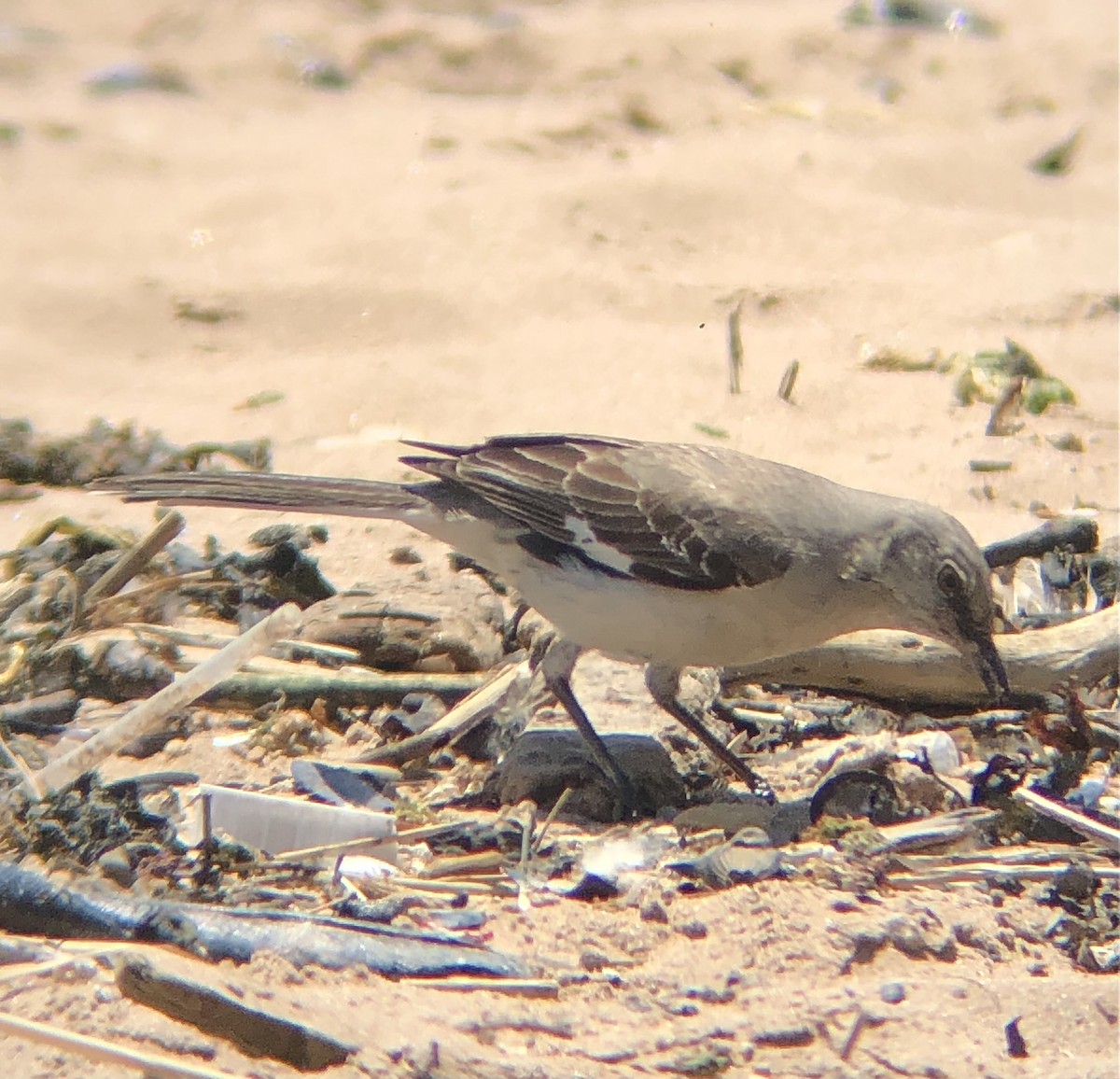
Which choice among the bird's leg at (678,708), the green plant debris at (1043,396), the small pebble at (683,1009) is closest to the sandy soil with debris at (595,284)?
the small pebble at (683,1009)

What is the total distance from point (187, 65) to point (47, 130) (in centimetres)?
174

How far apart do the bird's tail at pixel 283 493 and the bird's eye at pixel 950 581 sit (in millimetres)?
1690

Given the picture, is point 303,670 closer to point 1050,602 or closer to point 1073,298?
point 1050,602

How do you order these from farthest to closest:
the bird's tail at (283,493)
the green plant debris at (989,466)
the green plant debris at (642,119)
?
the green plant debris at (642,119), the green plant debris at (989,466), the bird's tail at (283,493)

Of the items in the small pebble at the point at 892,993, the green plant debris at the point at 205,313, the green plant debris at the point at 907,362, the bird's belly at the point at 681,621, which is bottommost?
the green plant debris at the point at 205,313

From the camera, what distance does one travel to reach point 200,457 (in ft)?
23.5

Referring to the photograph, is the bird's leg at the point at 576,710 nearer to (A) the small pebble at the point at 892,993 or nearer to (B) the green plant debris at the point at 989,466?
(A) the small pebble at the point at 892,993

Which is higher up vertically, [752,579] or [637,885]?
[752,579]

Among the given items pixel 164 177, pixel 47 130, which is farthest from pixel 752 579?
pixel 47 130

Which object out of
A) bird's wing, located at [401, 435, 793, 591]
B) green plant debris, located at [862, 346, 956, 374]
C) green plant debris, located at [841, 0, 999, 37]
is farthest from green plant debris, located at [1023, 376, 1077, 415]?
green plant debris, located at [841, 0, 999, 37]

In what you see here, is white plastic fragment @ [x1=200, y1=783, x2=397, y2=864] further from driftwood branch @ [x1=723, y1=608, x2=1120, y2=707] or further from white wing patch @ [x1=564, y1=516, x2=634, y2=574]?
driftwood branch @ [x1=723, y1=608, x2=1120, y2=707]

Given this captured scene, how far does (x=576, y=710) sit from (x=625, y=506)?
2.26ft

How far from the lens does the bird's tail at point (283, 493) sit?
5660mm

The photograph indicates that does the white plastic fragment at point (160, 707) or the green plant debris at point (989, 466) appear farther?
the green plant debris at point (989, 466)
